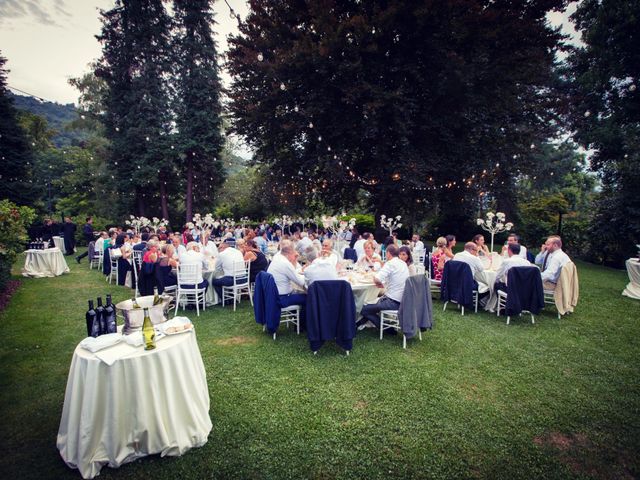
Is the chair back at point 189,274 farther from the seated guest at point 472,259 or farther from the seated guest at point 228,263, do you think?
the seated guest at point 472,259

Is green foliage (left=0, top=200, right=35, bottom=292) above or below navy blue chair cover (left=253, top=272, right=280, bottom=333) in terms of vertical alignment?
above

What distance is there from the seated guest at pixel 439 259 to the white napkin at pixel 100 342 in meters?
6.62

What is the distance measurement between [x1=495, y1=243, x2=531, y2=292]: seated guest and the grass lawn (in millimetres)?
828

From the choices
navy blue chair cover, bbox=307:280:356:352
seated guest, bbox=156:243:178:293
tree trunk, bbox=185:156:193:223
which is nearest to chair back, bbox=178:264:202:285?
seated guest, bbox=156:243:178:293

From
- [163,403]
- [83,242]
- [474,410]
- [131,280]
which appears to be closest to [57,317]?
[131,280]

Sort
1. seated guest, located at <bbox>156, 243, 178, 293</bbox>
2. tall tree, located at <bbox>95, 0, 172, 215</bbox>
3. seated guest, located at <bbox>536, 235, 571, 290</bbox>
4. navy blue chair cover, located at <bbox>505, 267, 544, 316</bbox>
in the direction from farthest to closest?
tall tree, located at <bbox>95, 0, 172, 215</bbox>, seated guest, located at <bbox>156, 243, 178, 293</bbox>, seated guest, located at <bbox>536, 235, 571, 290</bbox>, navy blue chair cover, located at <bbox>505, 267, 544, 316</bbox>

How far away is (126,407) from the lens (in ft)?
8.14

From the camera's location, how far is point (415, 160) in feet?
42.8

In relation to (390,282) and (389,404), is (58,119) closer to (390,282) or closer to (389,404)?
(390,282)

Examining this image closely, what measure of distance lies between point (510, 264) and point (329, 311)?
3893 mm

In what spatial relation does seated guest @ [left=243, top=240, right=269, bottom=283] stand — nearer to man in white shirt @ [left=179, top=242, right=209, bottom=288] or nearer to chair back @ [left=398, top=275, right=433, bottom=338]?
man in white shirt @ [left=179, top=242, right=209, bottom=288]

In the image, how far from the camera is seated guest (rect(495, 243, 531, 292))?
6.08 metres

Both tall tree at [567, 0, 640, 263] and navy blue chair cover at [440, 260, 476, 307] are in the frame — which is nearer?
navy blue chair cover at [440, 260, 476, 307]

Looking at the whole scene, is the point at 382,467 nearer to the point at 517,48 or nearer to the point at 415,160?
the point at 415,160
